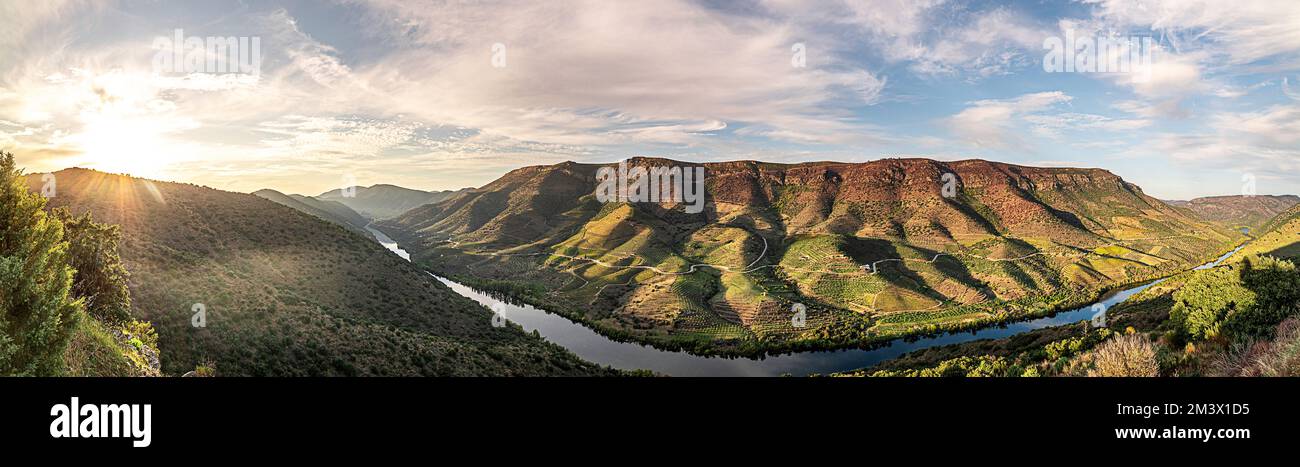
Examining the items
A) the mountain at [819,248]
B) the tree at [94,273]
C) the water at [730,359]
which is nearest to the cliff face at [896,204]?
the mountain at [819,248]

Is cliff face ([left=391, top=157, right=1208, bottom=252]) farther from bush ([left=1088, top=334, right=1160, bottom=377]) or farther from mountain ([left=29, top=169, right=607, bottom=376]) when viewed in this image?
bush ([left=1088, top=334, right=1160, bottom=377])

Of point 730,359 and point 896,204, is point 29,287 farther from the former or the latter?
point 896,204

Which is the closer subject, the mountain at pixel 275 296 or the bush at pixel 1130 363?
the bush at pixel 1130 363

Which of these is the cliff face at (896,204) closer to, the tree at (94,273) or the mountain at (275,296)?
the mountain at (275,296)

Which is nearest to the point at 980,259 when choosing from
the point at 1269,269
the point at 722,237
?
the point at 722,237
